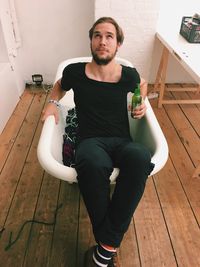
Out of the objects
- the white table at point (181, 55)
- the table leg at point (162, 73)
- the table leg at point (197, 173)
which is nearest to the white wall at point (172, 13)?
the white table at point (181, 55)

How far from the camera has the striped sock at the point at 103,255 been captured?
108 centimetres

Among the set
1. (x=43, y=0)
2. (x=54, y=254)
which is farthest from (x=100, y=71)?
(x=43, y=0)

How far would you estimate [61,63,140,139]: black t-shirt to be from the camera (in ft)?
4.33

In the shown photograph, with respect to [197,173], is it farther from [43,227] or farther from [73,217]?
[43,227]

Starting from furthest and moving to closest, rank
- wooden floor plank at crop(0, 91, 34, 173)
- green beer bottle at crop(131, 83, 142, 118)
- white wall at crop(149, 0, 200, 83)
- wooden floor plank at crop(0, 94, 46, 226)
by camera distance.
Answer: white wall at crop(149, 0, 200, 83), wooden floor plank at crop(0, 91, 34, 173), wooden floor plank at crop(0, 94, 46, 226), green beer bottle at crop(131, 83, 142, 118)

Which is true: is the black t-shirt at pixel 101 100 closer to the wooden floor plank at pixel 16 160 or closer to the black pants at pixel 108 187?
the black pants at pixel 108 187

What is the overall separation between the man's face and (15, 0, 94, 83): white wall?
1.25 metres

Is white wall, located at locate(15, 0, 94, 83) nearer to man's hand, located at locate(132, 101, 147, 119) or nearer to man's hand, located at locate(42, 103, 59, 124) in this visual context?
man's hand, located at locate(42, 103, 59, 124)

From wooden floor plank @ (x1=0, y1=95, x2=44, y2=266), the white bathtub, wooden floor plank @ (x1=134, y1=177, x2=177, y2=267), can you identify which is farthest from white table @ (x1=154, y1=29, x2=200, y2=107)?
wooden floor plank @ (x1=0, y1=95, x2=44, y2=266)

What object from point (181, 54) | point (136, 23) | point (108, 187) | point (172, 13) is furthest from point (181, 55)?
point (108, 187)

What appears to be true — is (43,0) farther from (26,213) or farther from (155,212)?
(155,212)

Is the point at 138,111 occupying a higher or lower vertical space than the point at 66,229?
higher

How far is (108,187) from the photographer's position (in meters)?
1.06

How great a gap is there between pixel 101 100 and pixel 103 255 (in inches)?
30.9
